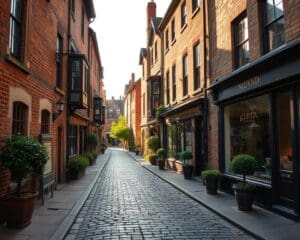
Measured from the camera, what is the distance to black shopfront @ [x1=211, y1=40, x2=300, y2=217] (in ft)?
25.9

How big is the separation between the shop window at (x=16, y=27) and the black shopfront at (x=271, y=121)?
5.86 metres

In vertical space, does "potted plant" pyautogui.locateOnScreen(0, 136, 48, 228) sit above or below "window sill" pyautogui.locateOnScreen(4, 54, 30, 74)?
below

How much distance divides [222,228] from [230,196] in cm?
382

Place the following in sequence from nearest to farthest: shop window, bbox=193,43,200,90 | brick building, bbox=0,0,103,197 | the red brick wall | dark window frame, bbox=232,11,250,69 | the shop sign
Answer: the red brick wall, brick building, bbox=0,0,103,197, the shop sign, dark window frame, bbox=232,11,250,69, shop window, bbox=193,43,200,90

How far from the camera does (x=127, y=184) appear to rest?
1472cm

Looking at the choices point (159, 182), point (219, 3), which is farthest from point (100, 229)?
point (219, 3)

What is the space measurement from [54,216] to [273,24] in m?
7.25

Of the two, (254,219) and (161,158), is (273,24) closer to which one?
(254,219)

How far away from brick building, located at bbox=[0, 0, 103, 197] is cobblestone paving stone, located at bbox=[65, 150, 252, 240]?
1963 millimetres

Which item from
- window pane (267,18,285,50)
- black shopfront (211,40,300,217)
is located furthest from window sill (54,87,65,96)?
window pane (267,18,285,50)

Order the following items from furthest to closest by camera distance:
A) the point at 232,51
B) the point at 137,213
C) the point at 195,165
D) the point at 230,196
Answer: the point at 195,165
the point at 232,51
the point at 230,196
the point at 137,213

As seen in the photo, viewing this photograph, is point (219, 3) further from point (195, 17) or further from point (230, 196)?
point (230, 196)

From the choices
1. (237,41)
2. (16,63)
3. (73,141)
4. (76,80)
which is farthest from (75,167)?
(237,41)

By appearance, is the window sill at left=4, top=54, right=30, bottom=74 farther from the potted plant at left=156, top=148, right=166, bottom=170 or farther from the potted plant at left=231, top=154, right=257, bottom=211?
the potted plant at left=156, top=148, right=166, bottom=170
